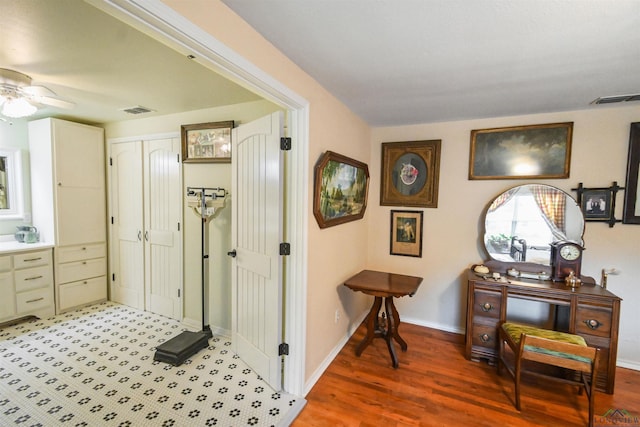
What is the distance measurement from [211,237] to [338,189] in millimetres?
1450

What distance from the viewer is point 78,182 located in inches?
135

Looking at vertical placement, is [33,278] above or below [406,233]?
below

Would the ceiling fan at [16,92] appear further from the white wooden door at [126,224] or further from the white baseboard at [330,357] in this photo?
the white baseboard at [330,357]

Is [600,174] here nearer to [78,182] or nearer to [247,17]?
[247,17]

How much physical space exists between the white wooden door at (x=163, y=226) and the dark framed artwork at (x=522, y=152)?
127 inches

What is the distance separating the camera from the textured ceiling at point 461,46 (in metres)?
1.26

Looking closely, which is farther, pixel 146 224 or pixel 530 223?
pixel 146 224

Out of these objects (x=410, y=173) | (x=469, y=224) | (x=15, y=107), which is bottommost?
(x=469, y=224)

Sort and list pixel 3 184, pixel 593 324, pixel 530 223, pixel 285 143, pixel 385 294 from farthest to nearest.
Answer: pixel 3 184 < pixel 530 223 < pixel 385 294 < pixel 593 324 < pixel 285 143

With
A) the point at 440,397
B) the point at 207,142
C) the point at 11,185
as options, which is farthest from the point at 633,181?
the point at 11,185

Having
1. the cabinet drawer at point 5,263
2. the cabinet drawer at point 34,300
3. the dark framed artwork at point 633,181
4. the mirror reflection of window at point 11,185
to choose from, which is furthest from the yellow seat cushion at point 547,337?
the mirror reflection of window at point 11,185

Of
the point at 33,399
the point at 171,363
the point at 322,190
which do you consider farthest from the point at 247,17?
the point at 33,399

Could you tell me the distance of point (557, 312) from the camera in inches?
101

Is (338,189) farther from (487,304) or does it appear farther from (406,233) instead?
(487,304)
